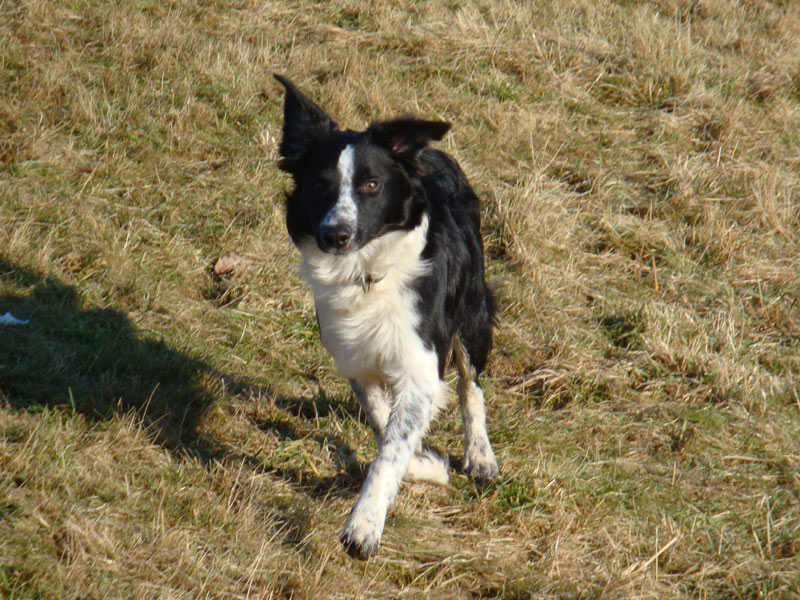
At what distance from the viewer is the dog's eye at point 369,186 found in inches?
164

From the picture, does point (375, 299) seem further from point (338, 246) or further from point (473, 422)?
point (473, 422)

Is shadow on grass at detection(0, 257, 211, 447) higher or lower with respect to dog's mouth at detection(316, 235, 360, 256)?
lower

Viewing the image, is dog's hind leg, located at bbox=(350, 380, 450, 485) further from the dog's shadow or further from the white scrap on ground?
the white scrap on ground

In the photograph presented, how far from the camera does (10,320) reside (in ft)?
16.9

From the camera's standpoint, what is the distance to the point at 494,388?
557 centimetres

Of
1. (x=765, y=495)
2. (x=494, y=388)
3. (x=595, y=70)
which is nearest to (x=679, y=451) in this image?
(x=765, y=495)

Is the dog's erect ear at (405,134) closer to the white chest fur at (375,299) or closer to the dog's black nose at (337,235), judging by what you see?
the white chest fur at (375,299)

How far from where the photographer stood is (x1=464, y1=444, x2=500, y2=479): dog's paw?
469cm

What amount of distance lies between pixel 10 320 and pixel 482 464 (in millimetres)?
2706

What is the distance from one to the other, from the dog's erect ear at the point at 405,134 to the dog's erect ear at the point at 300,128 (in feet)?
0.87

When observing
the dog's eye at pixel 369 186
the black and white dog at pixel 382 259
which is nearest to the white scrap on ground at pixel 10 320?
the black and white dog at pixel 382 259

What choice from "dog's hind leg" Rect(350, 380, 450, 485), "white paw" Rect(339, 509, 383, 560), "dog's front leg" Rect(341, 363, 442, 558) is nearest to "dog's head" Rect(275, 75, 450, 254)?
"dog's front leg" Rect(341, 363, 442, 558)

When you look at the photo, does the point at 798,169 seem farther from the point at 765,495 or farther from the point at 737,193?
the point at 765,495

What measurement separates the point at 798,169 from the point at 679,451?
4.07 meters
